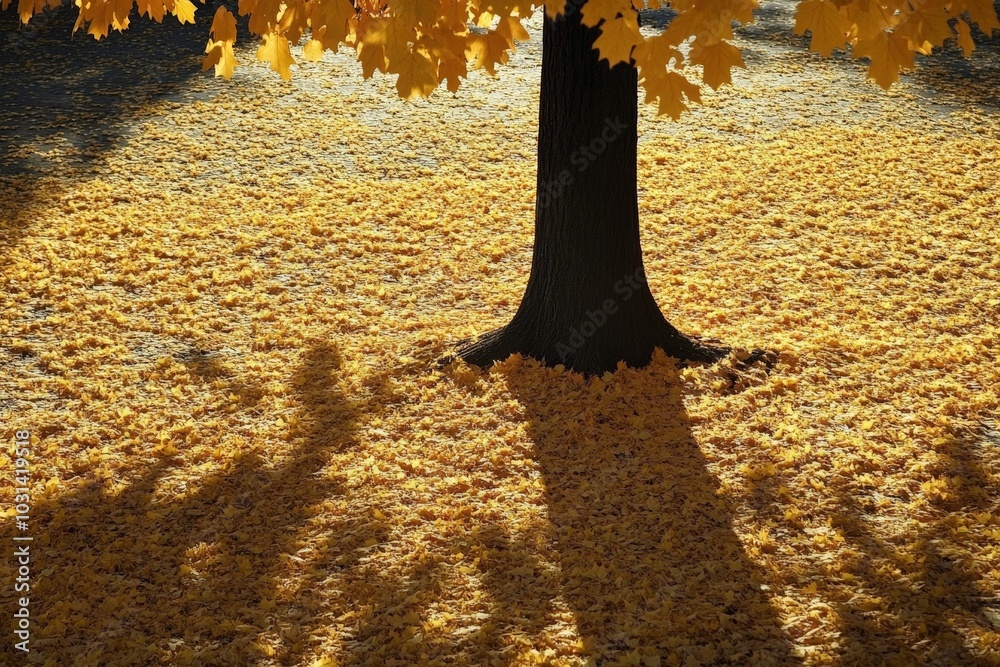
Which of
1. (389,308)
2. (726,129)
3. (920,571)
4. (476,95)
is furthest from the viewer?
(476,95)

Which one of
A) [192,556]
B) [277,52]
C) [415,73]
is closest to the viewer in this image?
[415,73]

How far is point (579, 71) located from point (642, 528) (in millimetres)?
2454

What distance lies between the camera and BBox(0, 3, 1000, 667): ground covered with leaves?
3.44 m

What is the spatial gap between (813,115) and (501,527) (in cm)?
750

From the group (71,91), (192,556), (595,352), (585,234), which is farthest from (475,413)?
(71,91)

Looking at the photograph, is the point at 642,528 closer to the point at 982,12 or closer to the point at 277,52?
the point at 982,12

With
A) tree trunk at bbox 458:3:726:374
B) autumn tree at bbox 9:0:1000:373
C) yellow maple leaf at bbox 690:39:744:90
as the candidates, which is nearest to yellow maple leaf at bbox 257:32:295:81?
autumn tree at bbox 9:0:1000:373

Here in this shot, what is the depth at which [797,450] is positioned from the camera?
4.42 m

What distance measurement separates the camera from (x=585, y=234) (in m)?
5.07

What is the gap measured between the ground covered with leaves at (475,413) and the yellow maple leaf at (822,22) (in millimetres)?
2026

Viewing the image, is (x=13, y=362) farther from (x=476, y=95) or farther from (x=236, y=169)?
(x=476, y=95)

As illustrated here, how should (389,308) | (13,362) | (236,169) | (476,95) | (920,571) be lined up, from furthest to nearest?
(476,95) → (236,169) → (389,308) → (13,362) → (920,571)

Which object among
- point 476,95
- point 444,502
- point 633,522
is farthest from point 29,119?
point 633,522

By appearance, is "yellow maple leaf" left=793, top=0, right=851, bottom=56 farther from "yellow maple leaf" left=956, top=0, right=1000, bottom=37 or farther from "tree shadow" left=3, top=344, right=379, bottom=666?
"tree shadow" left=3, top=344, right=379, bottom=666
